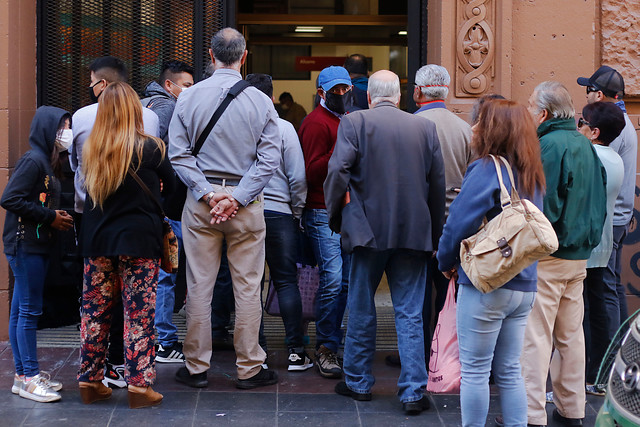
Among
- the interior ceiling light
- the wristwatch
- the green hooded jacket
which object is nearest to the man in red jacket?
the wristwatch

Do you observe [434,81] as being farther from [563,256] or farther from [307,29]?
[307,29]

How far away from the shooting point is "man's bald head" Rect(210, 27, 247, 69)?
5477mm

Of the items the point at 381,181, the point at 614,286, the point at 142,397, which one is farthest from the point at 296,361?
the point at 614,286

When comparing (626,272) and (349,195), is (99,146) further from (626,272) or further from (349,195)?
(626,272)

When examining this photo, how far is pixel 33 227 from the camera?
17.3 feet

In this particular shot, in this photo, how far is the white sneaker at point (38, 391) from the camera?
17.5 feet

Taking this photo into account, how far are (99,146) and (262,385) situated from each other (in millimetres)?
1915

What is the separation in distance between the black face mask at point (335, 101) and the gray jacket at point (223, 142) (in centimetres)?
63

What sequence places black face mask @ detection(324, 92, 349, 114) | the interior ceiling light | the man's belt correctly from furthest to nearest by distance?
1. the interior ceiling light
2. black face mask @ detection(324, 92, 349, 114)
3. the man's belt

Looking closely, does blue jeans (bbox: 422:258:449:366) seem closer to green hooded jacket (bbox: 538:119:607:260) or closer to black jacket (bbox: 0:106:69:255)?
green hooded jacket (bbox: 538:119:607:260)

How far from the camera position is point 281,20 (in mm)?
10930

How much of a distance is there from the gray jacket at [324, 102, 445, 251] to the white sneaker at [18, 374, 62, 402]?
6.68ft

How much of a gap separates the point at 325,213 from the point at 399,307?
101 cm

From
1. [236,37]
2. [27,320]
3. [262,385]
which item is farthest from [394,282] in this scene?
[27,320]
